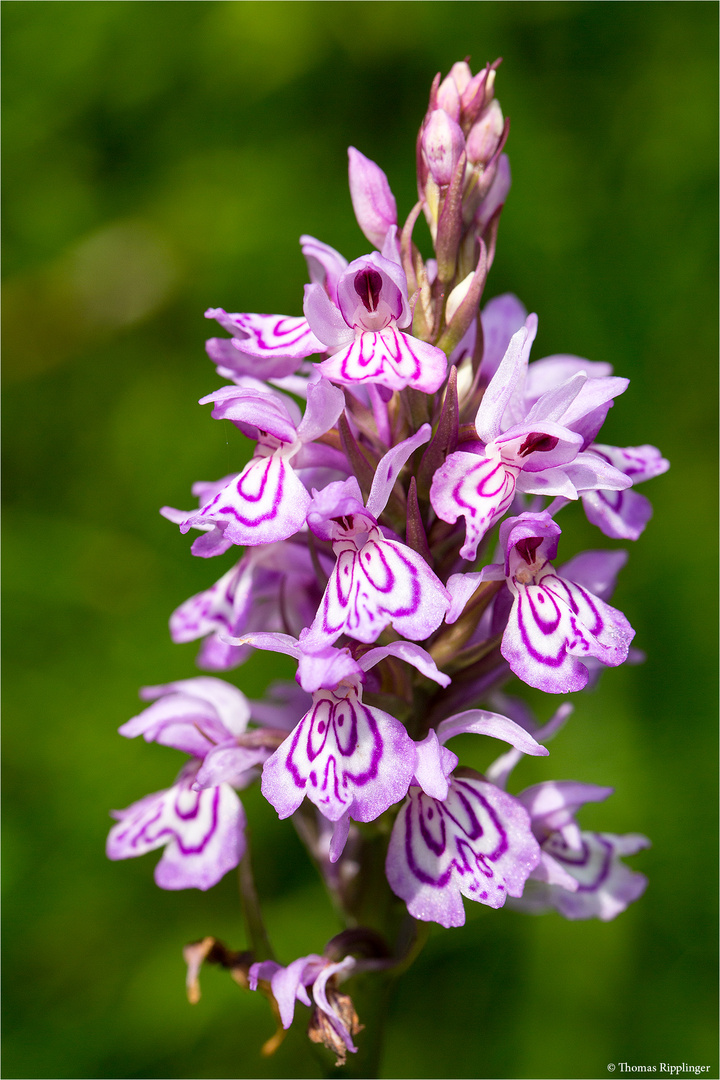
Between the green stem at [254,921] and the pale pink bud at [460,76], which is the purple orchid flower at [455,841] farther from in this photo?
the pale pink bud at [460,76]

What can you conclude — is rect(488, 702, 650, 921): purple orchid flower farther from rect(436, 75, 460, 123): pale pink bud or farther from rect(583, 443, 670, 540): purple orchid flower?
rect(436, 75, 460, 123): pale pink bud

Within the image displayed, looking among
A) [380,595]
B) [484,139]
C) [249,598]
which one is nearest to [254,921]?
[249,598]

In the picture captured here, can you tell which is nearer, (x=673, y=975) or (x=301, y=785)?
(x=301, y=785)

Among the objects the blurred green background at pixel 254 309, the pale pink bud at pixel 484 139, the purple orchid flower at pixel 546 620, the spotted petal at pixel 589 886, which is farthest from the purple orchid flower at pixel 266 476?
the blurred green background at pixel 254 309

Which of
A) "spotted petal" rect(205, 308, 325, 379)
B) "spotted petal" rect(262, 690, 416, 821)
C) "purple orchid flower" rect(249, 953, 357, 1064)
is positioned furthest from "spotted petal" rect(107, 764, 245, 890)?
"spotted petal" rect(205, 308, 325, 379)

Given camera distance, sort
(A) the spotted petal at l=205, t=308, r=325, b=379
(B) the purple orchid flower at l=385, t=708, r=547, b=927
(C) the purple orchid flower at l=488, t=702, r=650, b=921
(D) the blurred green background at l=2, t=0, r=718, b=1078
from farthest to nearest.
A: (D) the blurred green background at l=2, t=0, r=718, b=1078 < (C) the purple orchid flower at l=488, t=702, r=650, b=921 < (A) the spotted petal at l=205, t=308, r=325, b=379 < (B) the purple orchid flower at l=385, t=708, r=547, b=927

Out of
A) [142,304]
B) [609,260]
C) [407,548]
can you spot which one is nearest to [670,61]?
[609,260]

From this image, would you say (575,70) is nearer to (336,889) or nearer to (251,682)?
(251,682)
